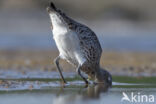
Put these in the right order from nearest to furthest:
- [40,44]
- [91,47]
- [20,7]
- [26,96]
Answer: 1. [26,96]
2. [91,47]
3. [40,44]
4. [20,7]

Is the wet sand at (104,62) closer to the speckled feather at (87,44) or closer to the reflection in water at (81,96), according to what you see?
Answer: the speckled feather at (87,44)

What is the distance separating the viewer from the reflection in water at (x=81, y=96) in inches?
361

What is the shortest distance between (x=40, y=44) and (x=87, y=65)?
12.5 m

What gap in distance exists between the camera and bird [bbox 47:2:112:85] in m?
11.5

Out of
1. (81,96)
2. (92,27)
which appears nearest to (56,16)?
(81,96)

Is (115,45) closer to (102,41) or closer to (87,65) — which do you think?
(102,41)

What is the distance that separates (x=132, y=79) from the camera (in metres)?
13.1

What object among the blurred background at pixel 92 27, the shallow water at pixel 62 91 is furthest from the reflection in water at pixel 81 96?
the blurred background at pixel 92 27

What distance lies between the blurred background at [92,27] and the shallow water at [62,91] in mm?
6110

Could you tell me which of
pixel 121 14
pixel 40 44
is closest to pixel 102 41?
pixel 40 44

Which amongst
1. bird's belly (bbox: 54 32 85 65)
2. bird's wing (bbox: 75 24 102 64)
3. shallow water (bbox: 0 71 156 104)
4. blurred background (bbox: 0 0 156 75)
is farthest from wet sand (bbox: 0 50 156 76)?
bird's belly (bbox: 54 32 85 65)

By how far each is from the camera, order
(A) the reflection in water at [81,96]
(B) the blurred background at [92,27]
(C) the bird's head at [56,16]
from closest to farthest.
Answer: (A) the reflection in water at [81,96] → (C) the bird's head at [56,16] → (B) the blurred background at [92,27]

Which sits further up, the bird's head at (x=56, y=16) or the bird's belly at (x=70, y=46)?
the bird's head at (x=56, y=16)

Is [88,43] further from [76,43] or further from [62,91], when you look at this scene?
[62,91]
